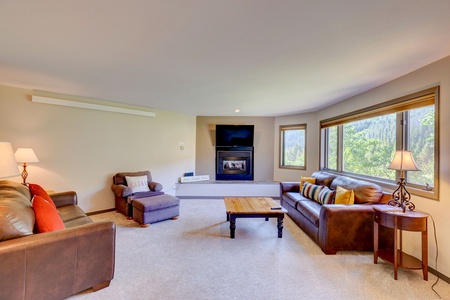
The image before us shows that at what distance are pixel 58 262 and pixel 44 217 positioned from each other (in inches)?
16.9

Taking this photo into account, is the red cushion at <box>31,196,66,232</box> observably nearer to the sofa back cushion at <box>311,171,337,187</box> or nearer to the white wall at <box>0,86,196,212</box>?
the white wall at <box>0,86,196,212</box>

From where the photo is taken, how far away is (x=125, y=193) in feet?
13.2

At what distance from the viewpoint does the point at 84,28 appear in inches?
68.8

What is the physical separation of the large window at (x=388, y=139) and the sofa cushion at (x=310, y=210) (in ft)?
3.56

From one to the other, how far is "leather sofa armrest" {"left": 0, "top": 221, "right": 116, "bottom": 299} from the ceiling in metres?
1.73

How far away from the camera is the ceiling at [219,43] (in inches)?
59.2

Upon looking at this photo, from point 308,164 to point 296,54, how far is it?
151 inches

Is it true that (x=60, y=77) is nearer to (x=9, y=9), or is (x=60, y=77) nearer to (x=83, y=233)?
(x=9, y=9)

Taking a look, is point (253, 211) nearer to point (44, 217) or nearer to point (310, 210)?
point (310, 210)

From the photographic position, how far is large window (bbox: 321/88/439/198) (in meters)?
2.55

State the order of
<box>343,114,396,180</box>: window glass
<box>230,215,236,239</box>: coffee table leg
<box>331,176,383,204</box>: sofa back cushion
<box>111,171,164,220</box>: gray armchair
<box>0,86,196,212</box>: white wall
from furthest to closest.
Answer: <box>111,171,164,220</box>: gray armchair → <box>0,86,196,212</box>: white wall → <box>343,114,396,180</box>: window glass → <box>230,215,236,239</box>: coffee table leg → <box>331,176,383,204</box>: sofa back cushion

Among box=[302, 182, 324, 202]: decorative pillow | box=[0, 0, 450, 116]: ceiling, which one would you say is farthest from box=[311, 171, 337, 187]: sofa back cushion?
box=[0, 0, 450, 116]: ceiling

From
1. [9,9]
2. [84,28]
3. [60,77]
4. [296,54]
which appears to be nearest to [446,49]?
[296,54]

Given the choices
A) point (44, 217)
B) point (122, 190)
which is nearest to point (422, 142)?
point (44, 217)
